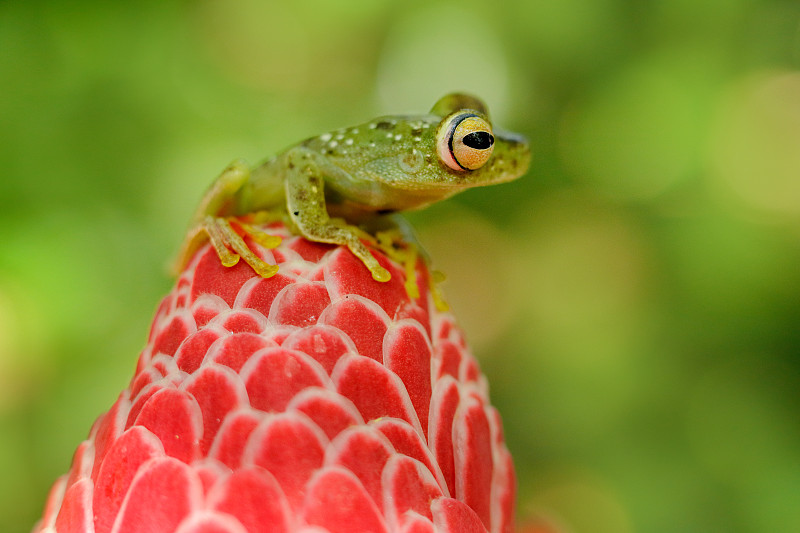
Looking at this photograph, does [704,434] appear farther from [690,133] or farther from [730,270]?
[690,133]

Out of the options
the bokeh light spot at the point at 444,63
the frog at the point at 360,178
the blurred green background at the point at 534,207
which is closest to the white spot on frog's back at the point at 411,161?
the frog at the point at 360,178

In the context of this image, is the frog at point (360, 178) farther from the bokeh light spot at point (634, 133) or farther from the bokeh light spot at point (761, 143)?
the bokeh light spot at point (761, 143)

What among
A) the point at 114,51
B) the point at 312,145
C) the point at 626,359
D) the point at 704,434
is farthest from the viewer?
the point at 626,359

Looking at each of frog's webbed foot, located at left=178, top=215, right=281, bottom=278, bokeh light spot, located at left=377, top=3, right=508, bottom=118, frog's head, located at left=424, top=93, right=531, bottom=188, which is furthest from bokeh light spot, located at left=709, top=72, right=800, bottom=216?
frog's webbed foot, located at left=178, top=215, right=281, bottom=278

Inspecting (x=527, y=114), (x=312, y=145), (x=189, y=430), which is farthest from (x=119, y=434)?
(x=527, y=114)

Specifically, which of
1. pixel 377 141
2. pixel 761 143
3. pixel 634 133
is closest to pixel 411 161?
pixel 377 141

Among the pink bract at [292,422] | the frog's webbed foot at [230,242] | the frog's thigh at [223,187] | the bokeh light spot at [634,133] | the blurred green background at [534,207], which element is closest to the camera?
the pink bract at [292,422]
